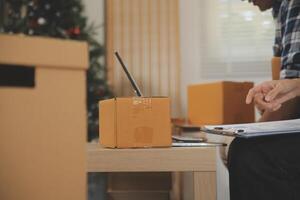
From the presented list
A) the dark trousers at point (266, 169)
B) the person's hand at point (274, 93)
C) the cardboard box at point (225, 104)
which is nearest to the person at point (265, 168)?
the dark trousers at point (266, 169)

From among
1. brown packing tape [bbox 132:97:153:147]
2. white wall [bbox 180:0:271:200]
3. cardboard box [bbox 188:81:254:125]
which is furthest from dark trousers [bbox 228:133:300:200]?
white wall [bbox 180:0:271:200]

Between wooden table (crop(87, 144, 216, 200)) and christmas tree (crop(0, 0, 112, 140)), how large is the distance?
180cm

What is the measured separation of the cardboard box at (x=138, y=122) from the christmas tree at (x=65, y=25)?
5.70ft

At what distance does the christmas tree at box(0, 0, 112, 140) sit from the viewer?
8.93 feet

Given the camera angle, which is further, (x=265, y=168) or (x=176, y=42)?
(x=176, y=42)

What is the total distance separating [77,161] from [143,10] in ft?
8.79

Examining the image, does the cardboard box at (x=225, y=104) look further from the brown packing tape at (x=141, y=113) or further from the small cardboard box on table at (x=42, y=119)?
the small cardboard box on table at (x=42, y=119)

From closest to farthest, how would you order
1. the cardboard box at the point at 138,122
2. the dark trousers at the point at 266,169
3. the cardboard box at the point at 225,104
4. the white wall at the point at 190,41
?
the dark trousers at the point at 266,169, the cardboard box at the point at 138,122, the cardboard box at the point at 225,104, the white wall at the point at 190,41

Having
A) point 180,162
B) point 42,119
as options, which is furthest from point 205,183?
point 42,119

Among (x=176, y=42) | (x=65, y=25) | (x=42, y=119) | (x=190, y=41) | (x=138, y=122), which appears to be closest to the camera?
(x=42, y=119)

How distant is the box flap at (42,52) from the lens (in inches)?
20.2

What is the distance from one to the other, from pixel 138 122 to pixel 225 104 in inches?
54.0

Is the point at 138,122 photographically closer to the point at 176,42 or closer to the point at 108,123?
the point at 108,123

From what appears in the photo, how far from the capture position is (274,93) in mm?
1055
